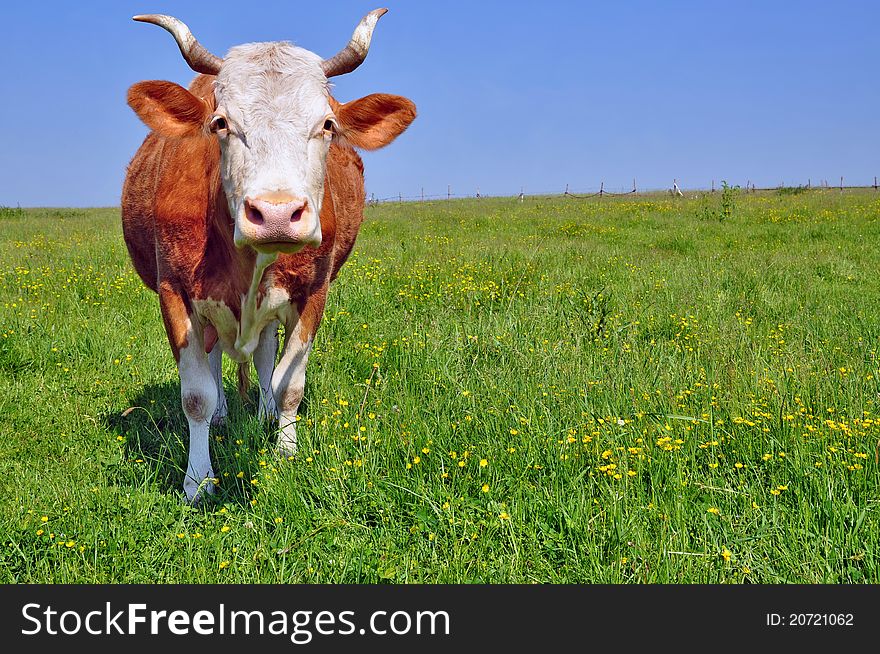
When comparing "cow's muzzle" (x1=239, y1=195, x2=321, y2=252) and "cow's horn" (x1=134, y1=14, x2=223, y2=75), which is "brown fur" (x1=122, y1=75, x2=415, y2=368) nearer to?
"cow's horn" (x1=134, y1=14, x2=223, y2=75)

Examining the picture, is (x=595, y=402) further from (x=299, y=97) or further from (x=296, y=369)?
(x=299, y=97)

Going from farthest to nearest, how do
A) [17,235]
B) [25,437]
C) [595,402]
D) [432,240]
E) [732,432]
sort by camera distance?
[17,235]
[432,240]
[25,437]
[595,402]
[732,432]

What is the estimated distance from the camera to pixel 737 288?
324 inches

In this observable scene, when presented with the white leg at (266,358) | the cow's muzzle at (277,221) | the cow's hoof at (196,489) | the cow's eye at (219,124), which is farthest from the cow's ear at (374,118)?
the cow's hoof at (196,489)

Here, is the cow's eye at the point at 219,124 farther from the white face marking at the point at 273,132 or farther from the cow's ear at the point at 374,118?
the cow's ear at the point at 374,118

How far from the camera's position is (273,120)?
324cm

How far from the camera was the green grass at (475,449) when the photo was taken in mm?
3131

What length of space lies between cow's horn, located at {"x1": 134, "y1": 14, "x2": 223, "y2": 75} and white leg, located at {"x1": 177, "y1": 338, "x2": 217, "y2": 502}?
148 cm

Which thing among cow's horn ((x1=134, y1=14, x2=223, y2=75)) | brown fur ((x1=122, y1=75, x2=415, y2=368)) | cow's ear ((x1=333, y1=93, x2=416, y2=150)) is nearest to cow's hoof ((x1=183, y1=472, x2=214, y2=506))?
brown fur ((x1=122, y1=75, x2=415, y2=368))

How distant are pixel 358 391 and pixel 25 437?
2.23 metres

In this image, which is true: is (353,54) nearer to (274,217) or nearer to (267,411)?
(274,217)

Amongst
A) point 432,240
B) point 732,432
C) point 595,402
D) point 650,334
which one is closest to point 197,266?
point 595,402

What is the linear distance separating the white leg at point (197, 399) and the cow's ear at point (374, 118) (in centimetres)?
150

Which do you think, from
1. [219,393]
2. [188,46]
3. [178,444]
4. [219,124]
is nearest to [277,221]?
[219,124]
